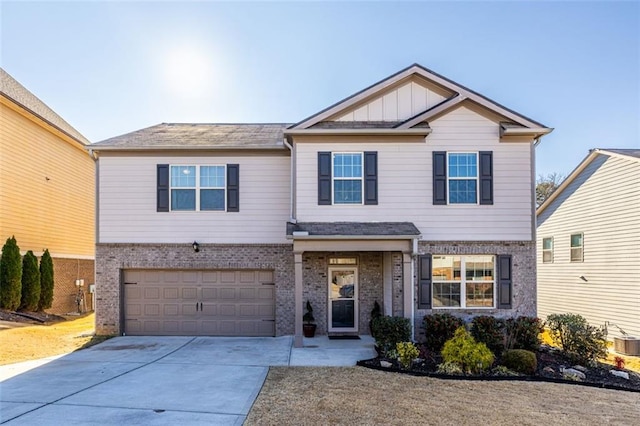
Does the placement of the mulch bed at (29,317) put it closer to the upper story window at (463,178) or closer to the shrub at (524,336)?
the upper story window at (463,178)

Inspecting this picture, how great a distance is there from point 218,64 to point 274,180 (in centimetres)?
384

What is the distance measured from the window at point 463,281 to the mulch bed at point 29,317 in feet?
42.7

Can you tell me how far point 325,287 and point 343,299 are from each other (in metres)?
0.64

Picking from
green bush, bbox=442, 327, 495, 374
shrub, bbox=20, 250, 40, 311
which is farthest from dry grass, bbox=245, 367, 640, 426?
shrub, bbox=20, 250, 40, 311

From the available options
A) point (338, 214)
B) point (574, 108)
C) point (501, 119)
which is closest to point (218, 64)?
point (338, 214)

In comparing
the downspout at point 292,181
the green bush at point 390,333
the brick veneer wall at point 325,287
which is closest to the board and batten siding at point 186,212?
the downspout at point 292,181

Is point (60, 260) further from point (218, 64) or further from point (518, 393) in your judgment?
point (518, 393)

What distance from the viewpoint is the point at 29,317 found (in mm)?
14812

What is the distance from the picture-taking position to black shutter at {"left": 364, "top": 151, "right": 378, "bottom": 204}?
11648mm

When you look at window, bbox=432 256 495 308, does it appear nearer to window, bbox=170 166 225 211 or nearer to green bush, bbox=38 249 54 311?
window, bbox=170 166 225 211

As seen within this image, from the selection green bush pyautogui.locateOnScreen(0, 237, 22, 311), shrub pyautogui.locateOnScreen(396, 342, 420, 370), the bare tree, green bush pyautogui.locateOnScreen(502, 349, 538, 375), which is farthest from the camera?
the bare tree

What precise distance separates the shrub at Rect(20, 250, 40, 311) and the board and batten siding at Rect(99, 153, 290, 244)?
5.03m

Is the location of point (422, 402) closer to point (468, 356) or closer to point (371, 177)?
point (468, 356)

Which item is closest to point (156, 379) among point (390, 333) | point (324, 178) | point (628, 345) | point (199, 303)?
point (199, 303)
